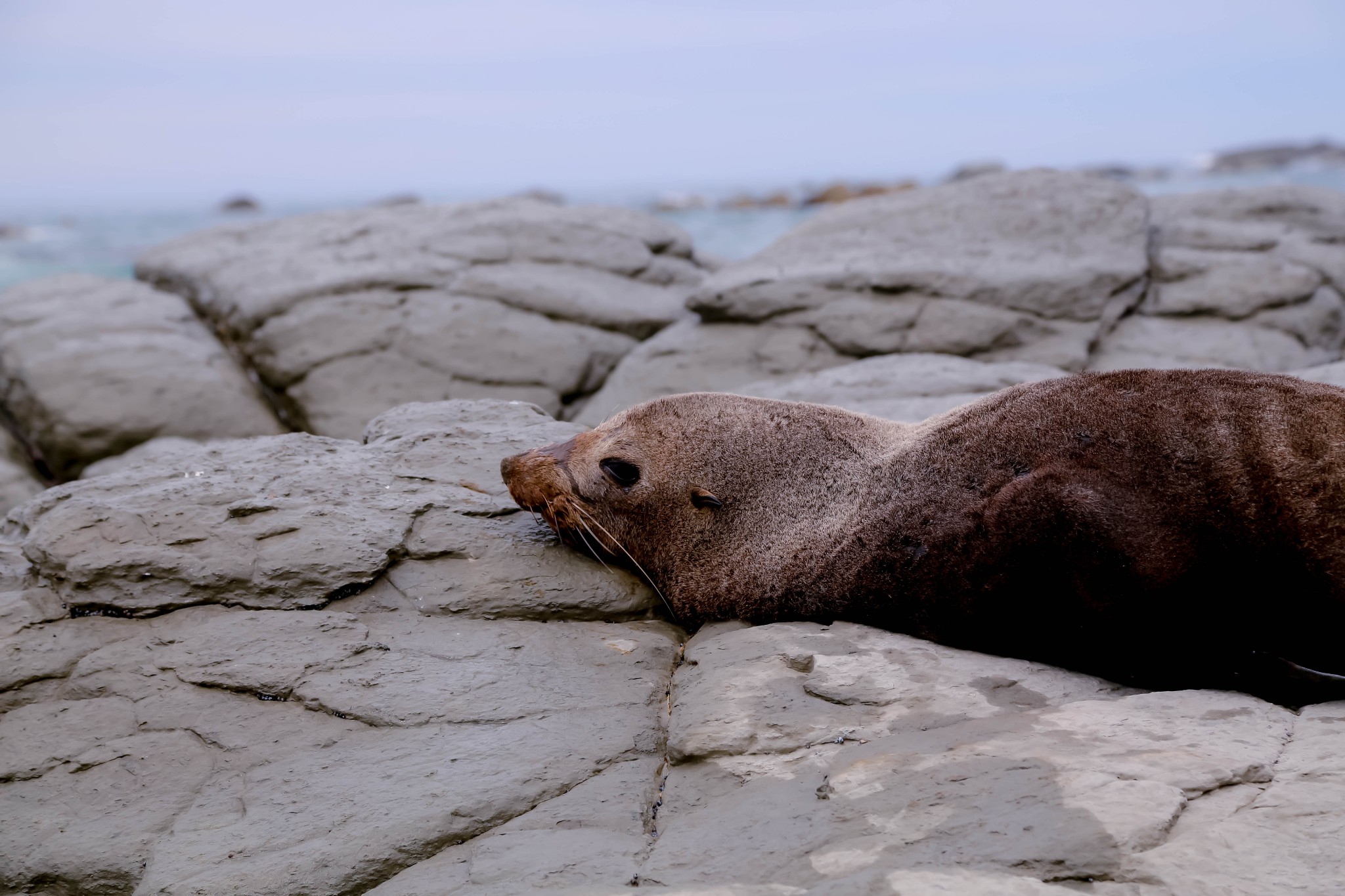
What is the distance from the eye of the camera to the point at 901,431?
4.40m

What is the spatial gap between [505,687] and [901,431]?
73.7 inches

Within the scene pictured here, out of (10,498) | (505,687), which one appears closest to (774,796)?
(505,687)

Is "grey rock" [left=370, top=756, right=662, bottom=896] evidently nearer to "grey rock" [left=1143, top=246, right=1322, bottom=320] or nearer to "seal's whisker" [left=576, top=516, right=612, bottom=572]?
"seal's whisker" [left=576, top=516, right=612, bottom=572]

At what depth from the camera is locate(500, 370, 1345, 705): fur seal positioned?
3.36m

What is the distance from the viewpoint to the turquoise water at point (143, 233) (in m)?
24.3

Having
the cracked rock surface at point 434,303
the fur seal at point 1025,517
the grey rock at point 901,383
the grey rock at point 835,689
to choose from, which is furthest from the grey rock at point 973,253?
the grey rock at point 835,689

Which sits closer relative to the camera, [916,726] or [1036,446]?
[916,726]

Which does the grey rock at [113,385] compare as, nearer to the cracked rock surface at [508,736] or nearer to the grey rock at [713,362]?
the grey rock at [713,362]

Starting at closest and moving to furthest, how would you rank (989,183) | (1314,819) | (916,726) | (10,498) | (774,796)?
(1314,819), (774,796), (916,726), (10,498), (989,183)

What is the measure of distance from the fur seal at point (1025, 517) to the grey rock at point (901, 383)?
2165mm

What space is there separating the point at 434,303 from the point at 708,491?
6.07 m

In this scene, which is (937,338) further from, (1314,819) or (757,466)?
(1314,819)

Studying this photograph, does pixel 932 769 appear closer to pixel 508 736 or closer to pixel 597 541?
pixel 508 736

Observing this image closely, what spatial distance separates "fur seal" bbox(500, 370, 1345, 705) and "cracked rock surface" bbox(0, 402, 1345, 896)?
0.15 m
